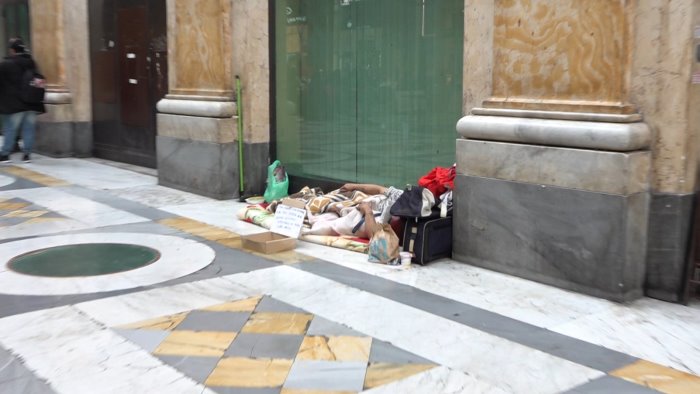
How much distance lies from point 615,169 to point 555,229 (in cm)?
63

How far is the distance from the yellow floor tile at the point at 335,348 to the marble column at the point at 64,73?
10.6 metres

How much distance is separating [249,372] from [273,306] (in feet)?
3.56

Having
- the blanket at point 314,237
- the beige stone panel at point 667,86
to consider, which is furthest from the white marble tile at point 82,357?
the beige stone panel at point 667,86

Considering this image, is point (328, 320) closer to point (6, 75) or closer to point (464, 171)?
point (464, 171)

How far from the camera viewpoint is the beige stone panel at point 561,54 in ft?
16.1

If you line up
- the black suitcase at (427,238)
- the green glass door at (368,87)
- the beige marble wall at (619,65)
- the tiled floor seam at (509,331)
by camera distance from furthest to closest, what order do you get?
the green glass door at (368,87) < the black suitcase at (427,238) < the beige marble wall at (619,65) < the tiled floor seam at (509,331)

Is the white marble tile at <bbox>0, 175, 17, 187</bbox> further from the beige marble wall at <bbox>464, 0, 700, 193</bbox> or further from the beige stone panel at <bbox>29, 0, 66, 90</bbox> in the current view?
the beige marble wall at <bbox>464, 0, 700, 193</bbox>

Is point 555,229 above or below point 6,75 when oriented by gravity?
below

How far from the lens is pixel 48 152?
44.1 ft

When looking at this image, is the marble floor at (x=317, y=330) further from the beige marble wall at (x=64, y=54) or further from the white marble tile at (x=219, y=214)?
the beige marble wall at (x=64, y=54)

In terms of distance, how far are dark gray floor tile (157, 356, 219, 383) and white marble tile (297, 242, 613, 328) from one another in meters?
1.87

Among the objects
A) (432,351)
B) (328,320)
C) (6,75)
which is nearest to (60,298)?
(328,320)

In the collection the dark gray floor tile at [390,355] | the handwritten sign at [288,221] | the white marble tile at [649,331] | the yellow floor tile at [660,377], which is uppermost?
the handwritten sign at [288,221]

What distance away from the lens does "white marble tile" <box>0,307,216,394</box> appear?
3467mm
